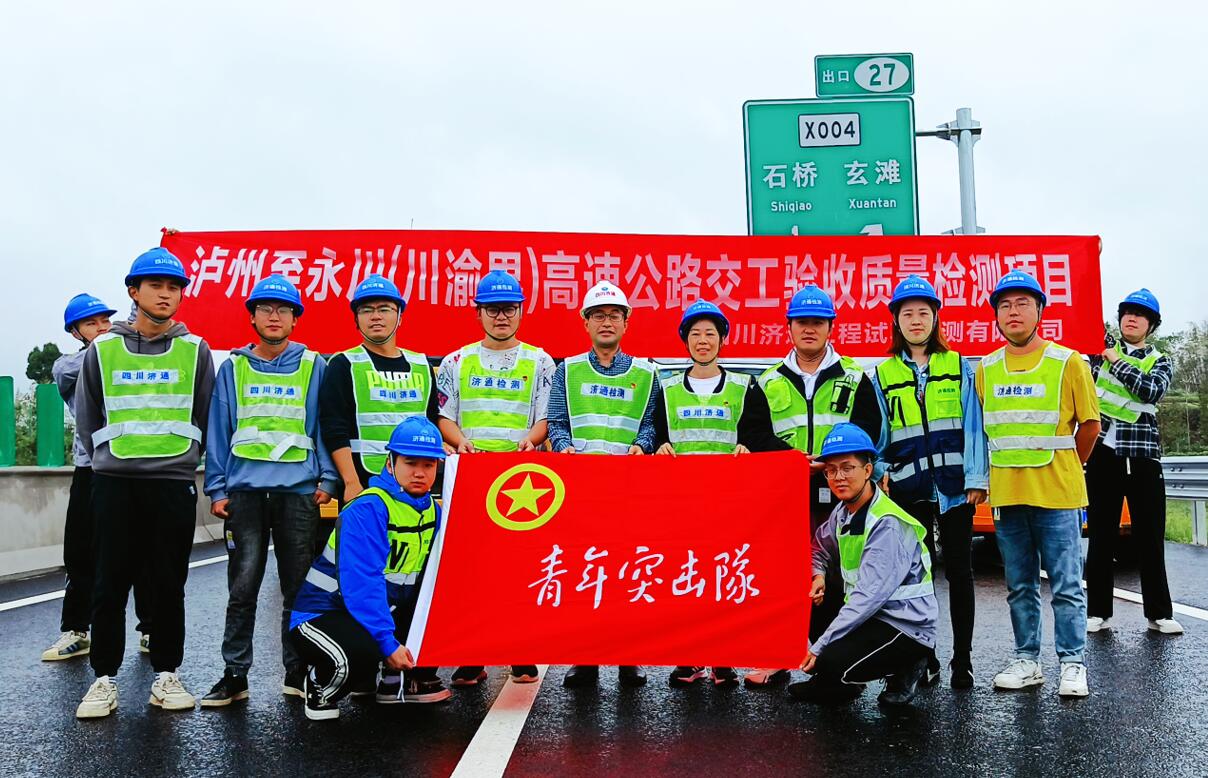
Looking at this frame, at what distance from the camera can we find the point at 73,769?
13.2ft

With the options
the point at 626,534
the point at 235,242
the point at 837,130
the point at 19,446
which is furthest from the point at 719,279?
the point at 19,446

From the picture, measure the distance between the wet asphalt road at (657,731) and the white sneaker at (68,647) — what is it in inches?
9.5

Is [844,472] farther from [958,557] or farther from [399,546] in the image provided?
[399,546]

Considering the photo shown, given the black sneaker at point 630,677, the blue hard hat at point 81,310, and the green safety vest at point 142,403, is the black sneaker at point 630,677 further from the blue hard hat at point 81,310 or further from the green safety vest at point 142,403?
the blue hard hat at point 81,310

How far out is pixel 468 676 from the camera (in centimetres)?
550

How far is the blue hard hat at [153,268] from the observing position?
16.6ft

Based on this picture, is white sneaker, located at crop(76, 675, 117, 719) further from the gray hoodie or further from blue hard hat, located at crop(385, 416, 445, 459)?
blue hard hat, located at crop(385, 416, 445, 459)

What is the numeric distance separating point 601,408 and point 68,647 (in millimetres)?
3446

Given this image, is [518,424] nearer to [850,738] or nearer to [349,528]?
[349,528]

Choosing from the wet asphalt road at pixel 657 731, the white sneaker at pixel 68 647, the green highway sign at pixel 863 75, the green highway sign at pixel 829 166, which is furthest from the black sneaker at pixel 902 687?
the green highway sign at pixel 863 75

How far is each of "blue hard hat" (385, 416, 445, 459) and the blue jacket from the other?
0.63 feet

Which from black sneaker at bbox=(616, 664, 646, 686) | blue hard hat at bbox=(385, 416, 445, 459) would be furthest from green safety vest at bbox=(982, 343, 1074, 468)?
blue hard hat at bbox=(385, 416, 445, 459)

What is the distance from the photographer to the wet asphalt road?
13.1 feet

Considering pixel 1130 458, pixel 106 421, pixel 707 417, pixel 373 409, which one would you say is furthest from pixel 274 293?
pixel 1130 458
